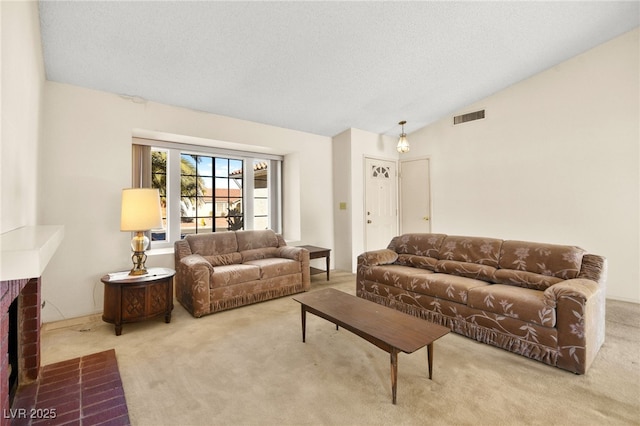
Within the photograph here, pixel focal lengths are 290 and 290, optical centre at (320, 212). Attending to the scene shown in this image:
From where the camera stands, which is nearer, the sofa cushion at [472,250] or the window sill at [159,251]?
the sofa cushion at [472,250]

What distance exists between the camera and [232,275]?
327cm

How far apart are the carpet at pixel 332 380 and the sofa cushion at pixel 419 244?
1.09m

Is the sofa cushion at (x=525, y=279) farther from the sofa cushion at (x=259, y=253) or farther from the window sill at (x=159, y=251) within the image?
the window sill at (x=159, y=251)

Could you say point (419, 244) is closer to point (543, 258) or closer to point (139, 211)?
point (543, 258)

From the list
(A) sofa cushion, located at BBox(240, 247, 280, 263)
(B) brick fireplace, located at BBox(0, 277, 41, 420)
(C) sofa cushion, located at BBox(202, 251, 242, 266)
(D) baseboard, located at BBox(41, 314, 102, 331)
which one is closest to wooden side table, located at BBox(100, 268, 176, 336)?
(D) baseboard, located at BBox(41, 314, 102, 331)

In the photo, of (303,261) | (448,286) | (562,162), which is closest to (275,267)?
(303,261)

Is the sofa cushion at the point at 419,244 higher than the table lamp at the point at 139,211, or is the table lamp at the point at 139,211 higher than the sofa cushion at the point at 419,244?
the table lamp at the point at 139,211

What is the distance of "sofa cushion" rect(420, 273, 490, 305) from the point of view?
2.56 m

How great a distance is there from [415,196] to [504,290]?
3294 millimetres

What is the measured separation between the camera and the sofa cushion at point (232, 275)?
3.15 m

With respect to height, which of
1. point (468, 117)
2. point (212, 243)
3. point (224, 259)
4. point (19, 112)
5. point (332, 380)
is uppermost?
point (468, 117)

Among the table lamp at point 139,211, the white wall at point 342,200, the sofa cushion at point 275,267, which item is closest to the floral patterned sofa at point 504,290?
the sofa cushion at point 275,267

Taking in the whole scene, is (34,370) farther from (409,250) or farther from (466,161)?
(466,161)

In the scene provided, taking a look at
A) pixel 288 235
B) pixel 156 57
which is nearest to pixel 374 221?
pixel 288 235
